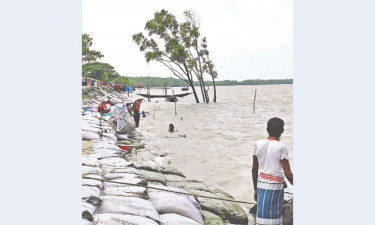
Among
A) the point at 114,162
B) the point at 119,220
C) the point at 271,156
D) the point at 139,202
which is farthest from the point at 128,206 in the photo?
the point at 114,162

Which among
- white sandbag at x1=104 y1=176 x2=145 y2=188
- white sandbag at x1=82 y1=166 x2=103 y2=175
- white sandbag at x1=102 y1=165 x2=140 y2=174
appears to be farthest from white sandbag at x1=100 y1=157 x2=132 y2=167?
white sandbag at x1=104 y1=176 x2=145 y2=188

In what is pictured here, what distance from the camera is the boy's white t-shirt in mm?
2141

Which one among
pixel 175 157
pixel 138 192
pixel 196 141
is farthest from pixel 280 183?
pixel 196 141

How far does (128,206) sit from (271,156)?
4.67 feet

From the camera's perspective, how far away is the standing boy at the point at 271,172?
7.03ft

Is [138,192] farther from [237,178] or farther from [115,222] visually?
[237,178]

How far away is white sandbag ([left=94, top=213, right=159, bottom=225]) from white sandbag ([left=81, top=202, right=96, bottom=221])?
52 millimetres

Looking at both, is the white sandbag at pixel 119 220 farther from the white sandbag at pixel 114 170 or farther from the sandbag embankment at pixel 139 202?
the white sandbag at pixel 114 170

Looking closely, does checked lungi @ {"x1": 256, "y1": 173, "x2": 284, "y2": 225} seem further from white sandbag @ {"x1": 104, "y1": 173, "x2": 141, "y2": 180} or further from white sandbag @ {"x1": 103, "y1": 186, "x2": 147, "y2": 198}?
white sandbag @ {"x1": 104, "y1": 173, "x2": 141, "y2": 180}

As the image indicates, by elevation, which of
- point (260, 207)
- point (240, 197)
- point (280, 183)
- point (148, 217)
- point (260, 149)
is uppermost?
point (260, 149)

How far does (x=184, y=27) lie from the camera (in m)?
21.9

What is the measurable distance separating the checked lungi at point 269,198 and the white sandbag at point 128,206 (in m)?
1.02

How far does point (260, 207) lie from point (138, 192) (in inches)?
54.3

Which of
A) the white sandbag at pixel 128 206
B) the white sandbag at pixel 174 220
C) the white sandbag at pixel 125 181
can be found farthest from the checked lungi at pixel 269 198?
the white sandbag at pixel 125 181
